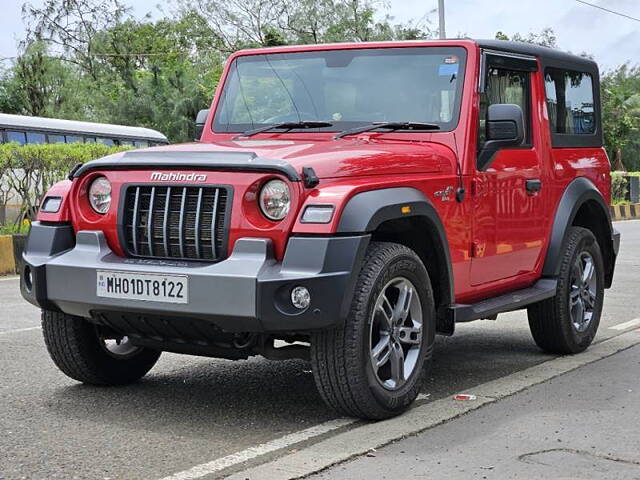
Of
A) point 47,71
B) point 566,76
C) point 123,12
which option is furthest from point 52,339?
point 123,12

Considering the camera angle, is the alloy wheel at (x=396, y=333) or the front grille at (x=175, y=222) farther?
the alloy wheel at (x=396, y=333)

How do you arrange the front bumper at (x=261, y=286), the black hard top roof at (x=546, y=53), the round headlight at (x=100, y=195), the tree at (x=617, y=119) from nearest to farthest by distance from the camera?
the front bumper at (x=261, y=286), the round headlight at (x=100, y=195), the black hard top roof at (x=546, y=53), the tree at (x=617, y=119)

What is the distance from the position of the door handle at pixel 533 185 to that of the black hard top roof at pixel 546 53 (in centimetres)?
80

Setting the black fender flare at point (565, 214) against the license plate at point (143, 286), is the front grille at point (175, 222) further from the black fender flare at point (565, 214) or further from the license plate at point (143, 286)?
the black fender flare at point (565, 214)

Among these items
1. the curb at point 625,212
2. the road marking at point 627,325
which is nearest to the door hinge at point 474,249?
the road marking at point 627,325

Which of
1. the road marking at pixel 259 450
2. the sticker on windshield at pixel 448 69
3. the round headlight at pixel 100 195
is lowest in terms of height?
the road marking at pixel 259 450

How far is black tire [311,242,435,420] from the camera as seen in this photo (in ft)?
16.5

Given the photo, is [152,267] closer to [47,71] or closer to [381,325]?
[381,325]

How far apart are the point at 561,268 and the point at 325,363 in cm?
259

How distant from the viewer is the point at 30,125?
26.3 m

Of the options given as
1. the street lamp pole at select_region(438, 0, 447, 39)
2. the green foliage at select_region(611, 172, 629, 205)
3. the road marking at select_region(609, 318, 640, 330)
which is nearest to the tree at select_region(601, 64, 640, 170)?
the green foliage at select_region(611, 172, 629, 205)

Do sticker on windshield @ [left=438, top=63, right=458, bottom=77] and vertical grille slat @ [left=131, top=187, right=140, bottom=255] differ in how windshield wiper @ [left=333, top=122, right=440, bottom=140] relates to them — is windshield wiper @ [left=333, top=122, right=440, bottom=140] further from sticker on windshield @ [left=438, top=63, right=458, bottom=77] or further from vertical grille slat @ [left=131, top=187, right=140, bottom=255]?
vertical grille slat @ [left=131, top=187, right=140, bottom=255]

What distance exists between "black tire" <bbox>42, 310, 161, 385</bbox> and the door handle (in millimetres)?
2568

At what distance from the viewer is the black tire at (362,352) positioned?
5.04 metres
